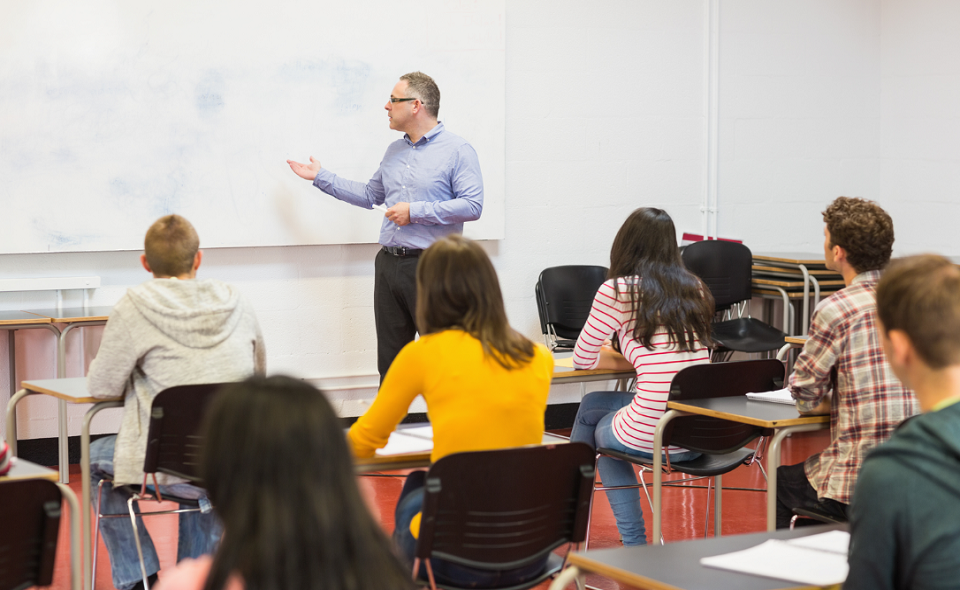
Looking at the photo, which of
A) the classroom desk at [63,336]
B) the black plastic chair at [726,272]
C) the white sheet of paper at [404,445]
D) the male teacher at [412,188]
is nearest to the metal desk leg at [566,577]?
the white sheet of paper at [404,445]

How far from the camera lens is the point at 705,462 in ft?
10.4

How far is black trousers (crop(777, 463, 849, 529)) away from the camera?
2.64 m

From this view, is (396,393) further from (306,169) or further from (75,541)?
(306,169)

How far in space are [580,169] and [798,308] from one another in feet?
4.77

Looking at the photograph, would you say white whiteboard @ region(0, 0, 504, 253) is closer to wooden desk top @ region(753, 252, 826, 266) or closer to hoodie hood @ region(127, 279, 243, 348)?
wooden desk top @ region(753, 252, 826, 266)

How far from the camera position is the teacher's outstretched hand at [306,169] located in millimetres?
4609

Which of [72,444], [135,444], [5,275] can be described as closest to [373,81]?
[5,275]

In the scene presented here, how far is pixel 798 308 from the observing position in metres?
5.61

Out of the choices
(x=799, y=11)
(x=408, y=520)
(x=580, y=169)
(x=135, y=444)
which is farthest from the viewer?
(x=799, y=11)

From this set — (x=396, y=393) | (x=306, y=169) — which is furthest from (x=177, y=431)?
(x=306, y=169)

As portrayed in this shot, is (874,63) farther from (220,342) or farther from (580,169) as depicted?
(220,342)

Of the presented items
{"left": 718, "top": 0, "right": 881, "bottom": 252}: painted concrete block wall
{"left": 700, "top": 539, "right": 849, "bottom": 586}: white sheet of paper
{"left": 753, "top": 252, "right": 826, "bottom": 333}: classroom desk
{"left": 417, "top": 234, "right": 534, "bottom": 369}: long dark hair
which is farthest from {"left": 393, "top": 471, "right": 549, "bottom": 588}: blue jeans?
{"left": 718, "top": 0, "right": 881, "bottom": 252}: painted concrete block wall

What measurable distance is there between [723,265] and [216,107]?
8.71 feet

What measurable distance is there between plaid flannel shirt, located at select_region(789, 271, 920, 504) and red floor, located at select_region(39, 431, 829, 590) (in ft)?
3.28
